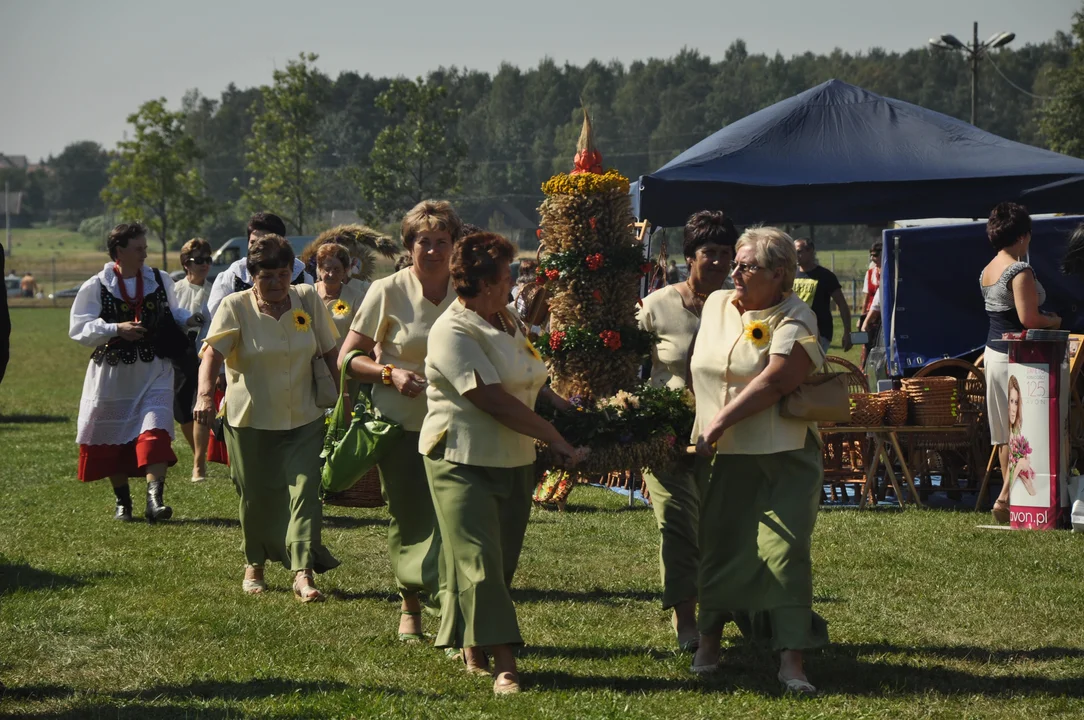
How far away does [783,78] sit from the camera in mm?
116125

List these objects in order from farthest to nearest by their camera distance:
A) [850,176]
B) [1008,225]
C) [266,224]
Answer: [850,176] → [1008,225] → [266,224]

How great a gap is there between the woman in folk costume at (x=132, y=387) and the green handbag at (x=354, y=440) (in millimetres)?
3569

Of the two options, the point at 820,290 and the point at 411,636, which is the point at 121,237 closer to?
the point at 411,636

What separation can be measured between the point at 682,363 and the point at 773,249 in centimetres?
95

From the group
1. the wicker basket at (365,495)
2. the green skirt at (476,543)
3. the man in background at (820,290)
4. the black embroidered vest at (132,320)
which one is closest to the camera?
the green skirt at (476,543)

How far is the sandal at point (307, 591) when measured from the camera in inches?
284

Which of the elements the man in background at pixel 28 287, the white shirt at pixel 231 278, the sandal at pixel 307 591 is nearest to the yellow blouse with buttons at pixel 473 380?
the sandal at pixel 307 591

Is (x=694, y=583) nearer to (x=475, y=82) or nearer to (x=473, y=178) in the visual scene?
(x=473, y=178)

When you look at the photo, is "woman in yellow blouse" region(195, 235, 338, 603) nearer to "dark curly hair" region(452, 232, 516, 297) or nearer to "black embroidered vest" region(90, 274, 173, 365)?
"dark curly hair" region(452, 232, 516, 297)

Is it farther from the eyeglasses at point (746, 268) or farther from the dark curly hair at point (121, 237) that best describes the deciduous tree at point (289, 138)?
the eyeglasses at point (746, 268)

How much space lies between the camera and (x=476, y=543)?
5.25 metres

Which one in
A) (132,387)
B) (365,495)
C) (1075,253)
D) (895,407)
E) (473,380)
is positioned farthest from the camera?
(895,407)

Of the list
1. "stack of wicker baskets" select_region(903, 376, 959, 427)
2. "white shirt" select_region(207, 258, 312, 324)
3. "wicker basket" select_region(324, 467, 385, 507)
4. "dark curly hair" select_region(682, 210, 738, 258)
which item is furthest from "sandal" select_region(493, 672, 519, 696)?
"stack of wicker baskets" select_region(903, 376, 959, 427)

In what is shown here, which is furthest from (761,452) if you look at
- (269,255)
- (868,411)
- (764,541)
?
(868,411)
